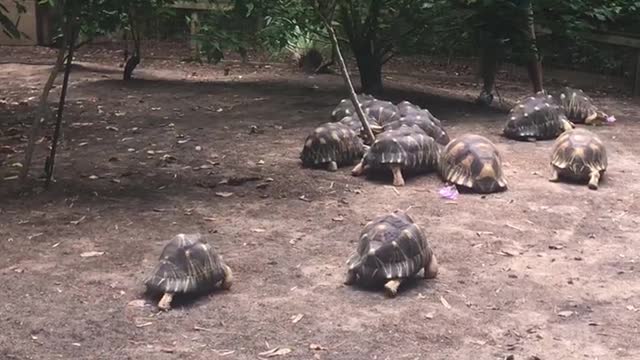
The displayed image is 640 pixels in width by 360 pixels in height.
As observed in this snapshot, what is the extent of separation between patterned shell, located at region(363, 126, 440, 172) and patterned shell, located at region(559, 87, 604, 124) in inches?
91.1

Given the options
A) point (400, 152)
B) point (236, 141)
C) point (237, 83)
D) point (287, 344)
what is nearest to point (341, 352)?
point (287, 344)

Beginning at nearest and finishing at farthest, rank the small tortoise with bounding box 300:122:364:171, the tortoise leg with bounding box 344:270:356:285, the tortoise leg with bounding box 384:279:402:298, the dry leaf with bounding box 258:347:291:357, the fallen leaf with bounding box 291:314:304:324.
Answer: the dry leaf with bounding box 258:347:291:357, the fallen leaf with bounding box 291:314:304:324, the tortoise leg with bounding box 384:279:402:298, the tortoise leg with bounding box 344:270:356:285, the small tortoise with bounding box 300:122:364:171

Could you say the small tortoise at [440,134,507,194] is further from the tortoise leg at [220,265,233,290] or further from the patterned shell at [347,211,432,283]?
the tortoise leg at [220,265,233,290]

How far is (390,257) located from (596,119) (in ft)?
14.7

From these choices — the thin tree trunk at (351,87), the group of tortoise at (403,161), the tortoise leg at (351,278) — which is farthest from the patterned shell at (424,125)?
the tortoise leg at (351,278)

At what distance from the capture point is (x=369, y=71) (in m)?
8.71

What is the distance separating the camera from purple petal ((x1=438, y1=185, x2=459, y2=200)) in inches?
198

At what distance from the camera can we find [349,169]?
567 cm

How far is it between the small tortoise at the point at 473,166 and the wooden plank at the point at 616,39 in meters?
4.79

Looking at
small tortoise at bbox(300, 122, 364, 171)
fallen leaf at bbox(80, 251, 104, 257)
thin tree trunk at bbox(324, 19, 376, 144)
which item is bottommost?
fallen leaf at bbox(80, 251, 104, 257)

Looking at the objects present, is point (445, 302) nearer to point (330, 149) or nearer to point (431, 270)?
point (431, 270)

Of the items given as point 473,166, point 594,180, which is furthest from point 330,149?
point 594,180

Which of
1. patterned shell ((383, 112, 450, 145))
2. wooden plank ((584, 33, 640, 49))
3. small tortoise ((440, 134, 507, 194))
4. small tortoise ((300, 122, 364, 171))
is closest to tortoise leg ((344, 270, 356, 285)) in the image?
small tortoise ((440, 134, 507, 194))

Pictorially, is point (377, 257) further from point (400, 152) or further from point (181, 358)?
point (400, 152)
